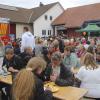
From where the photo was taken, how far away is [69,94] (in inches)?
150

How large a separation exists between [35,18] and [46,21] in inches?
77.2

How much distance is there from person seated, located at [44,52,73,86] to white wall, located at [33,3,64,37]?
3099 cm

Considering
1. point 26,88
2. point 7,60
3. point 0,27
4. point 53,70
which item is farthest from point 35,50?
point 26,88

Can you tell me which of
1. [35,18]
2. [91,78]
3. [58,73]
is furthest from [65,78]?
[35,18]

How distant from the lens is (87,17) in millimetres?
33781

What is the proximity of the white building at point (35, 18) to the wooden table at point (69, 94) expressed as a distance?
31.0 metres

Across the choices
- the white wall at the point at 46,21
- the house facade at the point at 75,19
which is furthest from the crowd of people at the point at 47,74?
the white wall at the point at 46,21

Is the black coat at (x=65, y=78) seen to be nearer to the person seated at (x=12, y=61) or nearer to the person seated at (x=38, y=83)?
the person seated at (x=38, y=83)

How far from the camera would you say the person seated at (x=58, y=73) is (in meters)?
4.33

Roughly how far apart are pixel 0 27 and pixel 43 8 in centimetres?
3111

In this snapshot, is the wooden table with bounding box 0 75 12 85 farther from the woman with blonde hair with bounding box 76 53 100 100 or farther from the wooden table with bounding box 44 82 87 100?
the woman with blonde hair with bounding box 76 53 100 100

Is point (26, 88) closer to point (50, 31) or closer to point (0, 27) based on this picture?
point (0, 27)

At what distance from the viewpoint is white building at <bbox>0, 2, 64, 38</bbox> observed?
3525 centimetres

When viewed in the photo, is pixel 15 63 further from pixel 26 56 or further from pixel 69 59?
pixel 69 59
